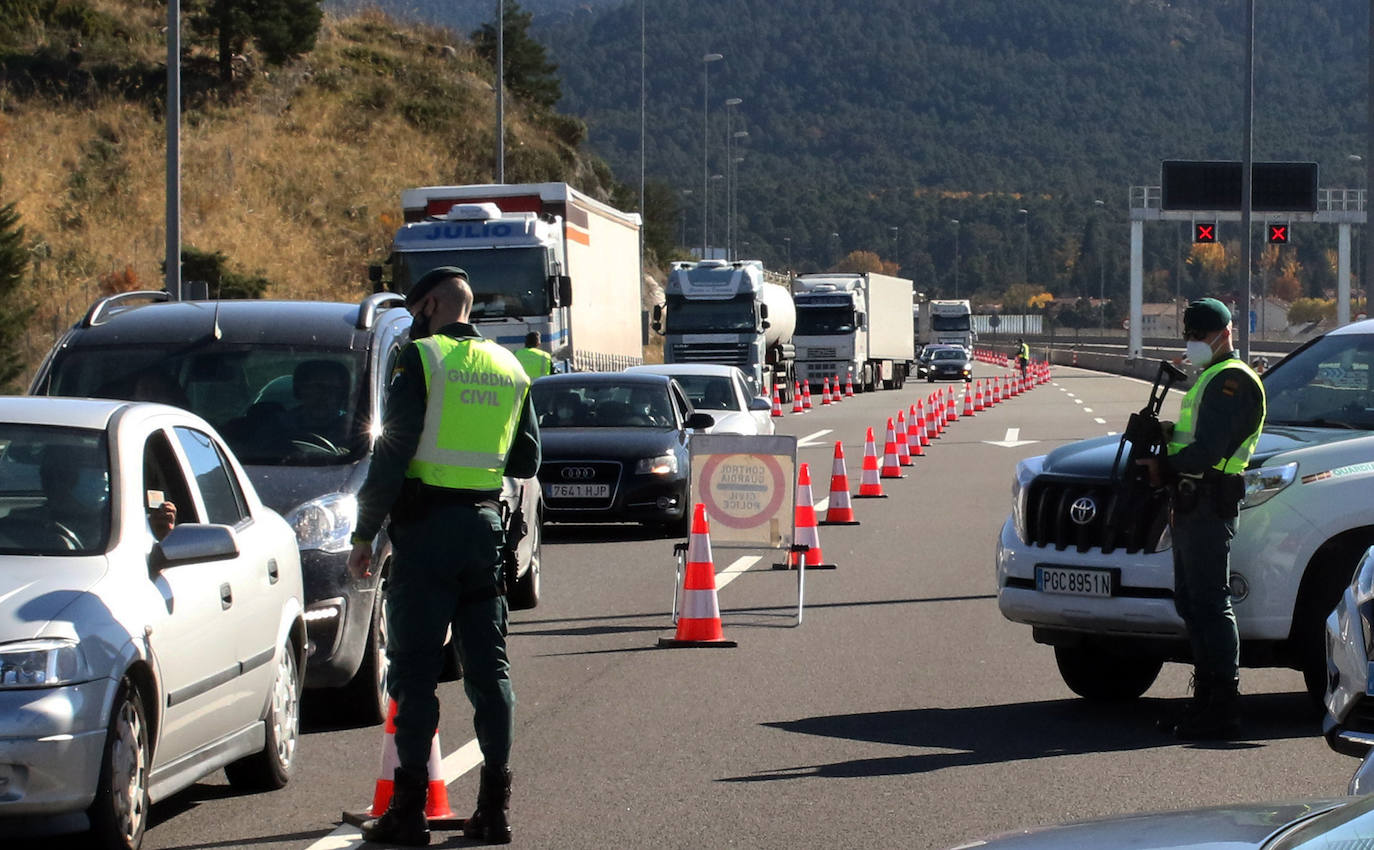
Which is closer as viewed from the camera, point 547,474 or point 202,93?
point 547,474

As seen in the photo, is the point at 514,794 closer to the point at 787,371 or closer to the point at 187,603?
the point at 187,603

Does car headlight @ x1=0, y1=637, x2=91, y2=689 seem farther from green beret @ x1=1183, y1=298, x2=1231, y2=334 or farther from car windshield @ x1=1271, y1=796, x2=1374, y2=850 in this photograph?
green beret @ x1=1183, y1=298, x2=1231, y2=334

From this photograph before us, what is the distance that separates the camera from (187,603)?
657 centimetres

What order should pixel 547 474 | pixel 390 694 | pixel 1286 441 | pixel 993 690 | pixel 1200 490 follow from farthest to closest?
pixel 547 474 → pixel 993 690 → pixel 1286 441 → pixel 1200 490 → pixel 390 694

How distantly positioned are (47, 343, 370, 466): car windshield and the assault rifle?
11.7 feet

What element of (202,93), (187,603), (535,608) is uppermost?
(202,93)

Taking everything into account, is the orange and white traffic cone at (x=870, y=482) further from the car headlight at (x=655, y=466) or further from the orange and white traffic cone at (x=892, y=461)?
the car headlight at (x=655, y=466)

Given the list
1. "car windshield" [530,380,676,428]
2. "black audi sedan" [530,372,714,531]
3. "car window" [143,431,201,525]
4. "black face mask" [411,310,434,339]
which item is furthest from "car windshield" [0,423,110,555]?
"car windshield" [530,380,676,428]

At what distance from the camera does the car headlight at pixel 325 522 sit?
8.73 m

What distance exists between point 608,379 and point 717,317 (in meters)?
26.9

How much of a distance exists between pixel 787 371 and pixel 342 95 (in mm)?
21301

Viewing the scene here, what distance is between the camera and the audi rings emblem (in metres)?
9.02

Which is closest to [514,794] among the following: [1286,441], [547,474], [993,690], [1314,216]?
[993,690]

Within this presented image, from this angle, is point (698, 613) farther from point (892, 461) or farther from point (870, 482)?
point (892, 461)
